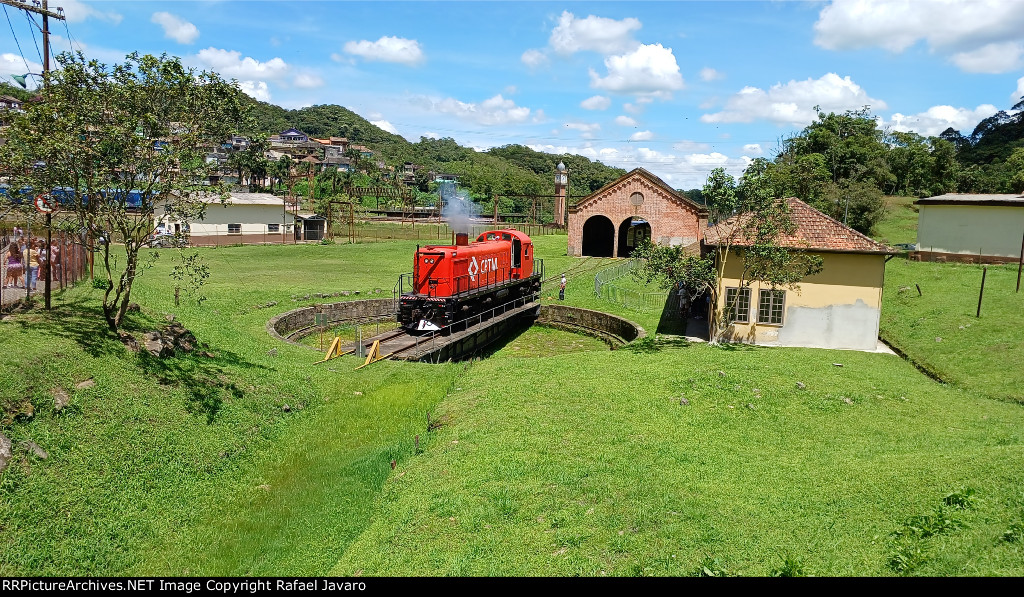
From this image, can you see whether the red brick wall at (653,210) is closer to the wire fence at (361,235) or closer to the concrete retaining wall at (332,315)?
the wire fence at (361,235)

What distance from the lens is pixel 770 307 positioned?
22875 mm

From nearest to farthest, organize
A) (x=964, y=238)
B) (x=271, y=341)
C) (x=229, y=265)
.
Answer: (x=271, y=341) < (x=964, y=238) < (x=229, y=265)

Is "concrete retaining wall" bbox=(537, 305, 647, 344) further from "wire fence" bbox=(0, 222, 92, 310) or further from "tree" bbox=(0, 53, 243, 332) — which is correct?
"wire fence" bbox=(0, 222, 92, 310)

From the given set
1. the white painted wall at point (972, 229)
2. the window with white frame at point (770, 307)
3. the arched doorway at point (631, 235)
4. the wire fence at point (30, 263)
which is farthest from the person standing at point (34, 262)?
the arched doorway at point (631, 235)

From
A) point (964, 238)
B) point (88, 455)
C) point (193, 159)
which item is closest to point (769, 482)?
point (88, 455)

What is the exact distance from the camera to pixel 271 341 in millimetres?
20469

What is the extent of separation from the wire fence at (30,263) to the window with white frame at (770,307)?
68.9ft

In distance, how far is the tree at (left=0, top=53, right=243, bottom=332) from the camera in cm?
1245

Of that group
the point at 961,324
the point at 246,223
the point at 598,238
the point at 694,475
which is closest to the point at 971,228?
the point at 961,324

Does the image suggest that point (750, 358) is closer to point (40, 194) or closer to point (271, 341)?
point (271, 341)

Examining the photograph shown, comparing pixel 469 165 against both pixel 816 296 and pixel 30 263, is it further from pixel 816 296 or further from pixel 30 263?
pixel 30 263

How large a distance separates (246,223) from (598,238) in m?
32.2
